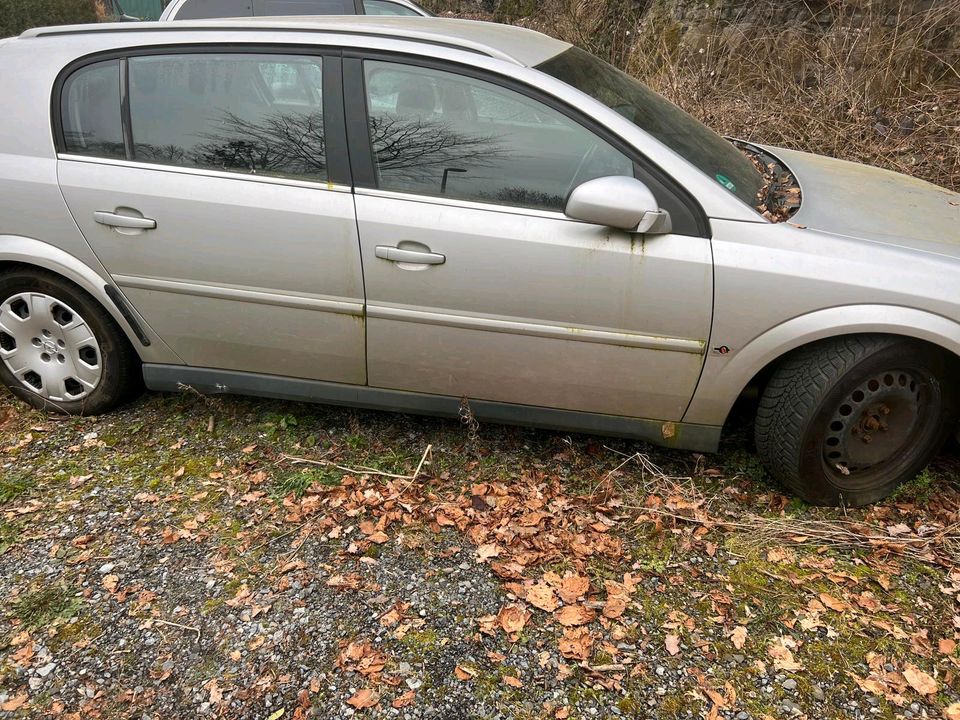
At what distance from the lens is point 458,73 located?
3025 mm

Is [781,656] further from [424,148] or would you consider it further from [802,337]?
[424,148]

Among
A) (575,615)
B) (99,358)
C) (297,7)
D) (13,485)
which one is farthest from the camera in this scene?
(297,7)

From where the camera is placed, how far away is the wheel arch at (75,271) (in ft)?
11.0

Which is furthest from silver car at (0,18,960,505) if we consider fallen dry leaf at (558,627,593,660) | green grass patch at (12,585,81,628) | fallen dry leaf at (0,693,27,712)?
fallen dry leaf at (0,693,27,712)

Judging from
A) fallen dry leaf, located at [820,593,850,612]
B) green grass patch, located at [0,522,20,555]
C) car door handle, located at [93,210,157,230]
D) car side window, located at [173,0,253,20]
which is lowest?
green grass patch, located at [0,522,20,555]

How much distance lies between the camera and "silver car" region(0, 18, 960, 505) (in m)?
2.90

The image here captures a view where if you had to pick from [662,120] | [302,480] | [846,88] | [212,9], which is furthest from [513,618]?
[212,9]

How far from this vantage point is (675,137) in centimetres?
315

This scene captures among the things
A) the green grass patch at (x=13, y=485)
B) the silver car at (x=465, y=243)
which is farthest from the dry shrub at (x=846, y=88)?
the green grass patch at (x=13, y=485)

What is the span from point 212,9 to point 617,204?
22.8 ft

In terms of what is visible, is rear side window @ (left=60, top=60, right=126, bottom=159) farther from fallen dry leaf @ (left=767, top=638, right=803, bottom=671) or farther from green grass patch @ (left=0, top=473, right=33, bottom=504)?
fallen dry leaf @ (left=767, top=638, right=803, bottom=671)

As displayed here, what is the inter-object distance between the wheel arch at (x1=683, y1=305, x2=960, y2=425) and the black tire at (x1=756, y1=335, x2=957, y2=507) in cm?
7

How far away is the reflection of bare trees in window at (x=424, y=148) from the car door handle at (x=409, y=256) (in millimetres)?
273

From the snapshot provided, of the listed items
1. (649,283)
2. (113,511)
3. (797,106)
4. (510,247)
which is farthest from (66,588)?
(797,106)
